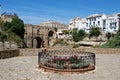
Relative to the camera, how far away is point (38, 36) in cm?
6556

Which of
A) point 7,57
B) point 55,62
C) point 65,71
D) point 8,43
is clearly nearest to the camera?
point 65,71

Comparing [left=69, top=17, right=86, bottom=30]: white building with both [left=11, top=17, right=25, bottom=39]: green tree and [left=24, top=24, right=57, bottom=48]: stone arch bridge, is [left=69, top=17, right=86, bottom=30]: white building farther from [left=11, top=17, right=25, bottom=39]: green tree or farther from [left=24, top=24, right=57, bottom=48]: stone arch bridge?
[left=11, top=17, right=25, bottom=39]: green tree

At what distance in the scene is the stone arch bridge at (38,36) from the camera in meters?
61.7

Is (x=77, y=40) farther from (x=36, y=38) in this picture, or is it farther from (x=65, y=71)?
(x=65, y=71)

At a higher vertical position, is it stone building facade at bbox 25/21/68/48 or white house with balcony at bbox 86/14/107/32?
white house with balcony at bbox 86/14/107/32

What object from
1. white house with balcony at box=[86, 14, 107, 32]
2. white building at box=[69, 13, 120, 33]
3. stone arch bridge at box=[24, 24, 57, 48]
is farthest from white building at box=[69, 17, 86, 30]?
stone arch bridge at box=[24, 24, 57, 48]

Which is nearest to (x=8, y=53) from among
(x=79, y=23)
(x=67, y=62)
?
(x=67, y=62)

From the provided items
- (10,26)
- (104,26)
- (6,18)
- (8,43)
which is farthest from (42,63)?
(104,26)

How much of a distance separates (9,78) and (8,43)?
30307 millimetres

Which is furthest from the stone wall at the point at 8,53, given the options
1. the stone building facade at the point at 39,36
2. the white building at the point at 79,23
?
the white building at the point at 79,23

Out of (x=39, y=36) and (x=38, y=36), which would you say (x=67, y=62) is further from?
(x=39, y=36)

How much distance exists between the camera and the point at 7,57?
20.2 meters

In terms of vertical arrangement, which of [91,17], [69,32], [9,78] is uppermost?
[91,17]

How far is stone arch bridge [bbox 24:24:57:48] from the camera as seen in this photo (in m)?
61.7
